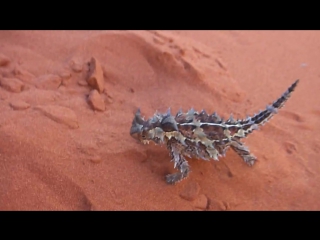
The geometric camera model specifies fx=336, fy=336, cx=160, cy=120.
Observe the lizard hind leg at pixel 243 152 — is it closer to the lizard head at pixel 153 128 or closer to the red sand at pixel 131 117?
the red sand at pixel 131 117

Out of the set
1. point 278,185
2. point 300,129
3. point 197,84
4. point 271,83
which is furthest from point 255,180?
point 271,83

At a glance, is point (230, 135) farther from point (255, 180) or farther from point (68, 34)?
point (68, 34)

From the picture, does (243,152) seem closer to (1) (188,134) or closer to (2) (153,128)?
(1) (188,134)

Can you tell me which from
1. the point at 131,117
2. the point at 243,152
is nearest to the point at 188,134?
the point at 243,152

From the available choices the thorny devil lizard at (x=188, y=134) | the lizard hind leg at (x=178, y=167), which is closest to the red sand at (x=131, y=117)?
the lizard hind leg at (x=178, y=167)

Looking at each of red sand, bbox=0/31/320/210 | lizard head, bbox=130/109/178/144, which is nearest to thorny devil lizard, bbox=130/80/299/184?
lizard head, bbox=130/109/178/144

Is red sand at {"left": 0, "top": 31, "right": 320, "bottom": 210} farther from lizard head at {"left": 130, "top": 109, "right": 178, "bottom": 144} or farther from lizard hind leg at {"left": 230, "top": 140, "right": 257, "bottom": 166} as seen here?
lizard head at {"left": 130, "top": 109, "right": 178, "bottom": 144}
